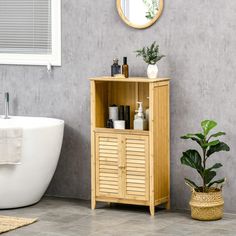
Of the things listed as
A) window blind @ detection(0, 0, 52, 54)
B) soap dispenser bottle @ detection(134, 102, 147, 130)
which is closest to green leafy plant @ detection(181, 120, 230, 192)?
soap dispenser bottle @ detection(134, 102, 147, 130)

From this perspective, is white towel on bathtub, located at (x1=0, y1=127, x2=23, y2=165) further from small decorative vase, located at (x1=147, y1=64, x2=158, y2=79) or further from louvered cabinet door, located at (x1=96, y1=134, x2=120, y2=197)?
small decorative vase, located at (x1=147, y1=64, x2=158, y2=79)

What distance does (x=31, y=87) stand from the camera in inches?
260

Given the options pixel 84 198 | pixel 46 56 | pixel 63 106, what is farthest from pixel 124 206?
pixel 46 56

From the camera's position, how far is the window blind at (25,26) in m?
6.53

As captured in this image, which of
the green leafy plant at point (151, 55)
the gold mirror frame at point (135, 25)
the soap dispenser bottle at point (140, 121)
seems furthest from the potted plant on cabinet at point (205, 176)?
the gold mirror frame at point (135, 25)

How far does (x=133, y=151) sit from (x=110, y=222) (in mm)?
548

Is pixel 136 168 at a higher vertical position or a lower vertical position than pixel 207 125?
lower

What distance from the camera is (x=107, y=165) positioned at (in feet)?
19.6

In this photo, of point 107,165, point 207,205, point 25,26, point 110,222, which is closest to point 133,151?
point 107,165

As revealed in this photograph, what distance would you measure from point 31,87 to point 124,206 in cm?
126

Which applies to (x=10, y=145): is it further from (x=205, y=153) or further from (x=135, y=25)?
(x=205, y=153)

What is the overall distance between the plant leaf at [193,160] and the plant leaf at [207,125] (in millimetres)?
179

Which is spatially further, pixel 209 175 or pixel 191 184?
pixel 191 184

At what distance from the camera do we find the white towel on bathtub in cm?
583
